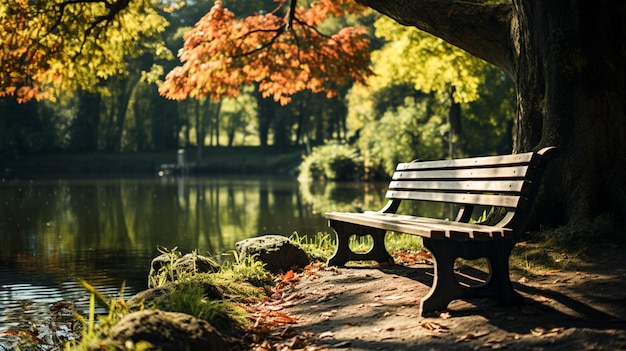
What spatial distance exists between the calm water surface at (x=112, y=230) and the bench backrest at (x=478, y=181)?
141 inches

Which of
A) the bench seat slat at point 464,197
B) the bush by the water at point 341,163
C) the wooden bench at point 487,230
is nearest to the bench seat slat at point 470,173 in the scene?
the wooden bench at point 487,230

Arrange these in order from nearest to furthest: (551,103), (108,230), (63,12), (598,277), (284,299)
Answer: (598,277) < (284,299) < (551,103) < (63,12) < (108,230)

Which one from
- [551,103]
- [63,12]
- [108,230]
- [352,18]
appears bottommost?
[108,230]

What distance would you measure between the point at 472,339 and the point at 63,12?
34.9 ft

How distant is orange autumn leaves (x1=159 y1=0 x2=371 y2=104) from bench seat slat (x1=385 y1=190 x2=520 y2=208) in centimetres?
537

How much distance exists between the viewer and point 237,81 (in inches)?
528

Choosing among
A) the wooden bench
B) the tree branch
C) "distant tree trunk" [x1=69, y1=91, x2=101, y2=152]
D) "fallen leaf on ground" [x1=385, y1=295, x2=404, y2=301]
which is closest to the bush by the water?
"distant tree trunk" [x1=69, y1=91, x2=101, y2=152]

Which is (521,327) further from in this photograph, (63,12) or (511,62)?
(63,12)

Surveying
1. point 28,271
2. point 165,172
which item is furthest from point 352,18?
point 28,271

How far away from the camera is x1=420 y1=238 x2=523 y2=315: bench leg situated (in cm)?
551

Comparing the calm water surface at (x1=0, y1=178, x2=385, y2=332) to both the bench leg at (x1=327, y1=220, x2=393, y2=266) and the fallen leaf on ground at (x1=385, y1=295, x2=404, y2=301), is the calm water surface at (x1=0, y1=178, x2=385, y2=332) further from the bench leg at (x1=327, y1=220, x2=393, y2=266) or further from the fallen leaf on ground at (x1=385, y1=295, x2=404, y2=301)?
the fallen leaf on ground at (x1=385, y1=295, x2=404, y2=301)

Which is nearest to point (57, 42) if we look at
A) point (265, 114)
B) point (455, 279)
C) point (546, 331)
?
point (455, 279)

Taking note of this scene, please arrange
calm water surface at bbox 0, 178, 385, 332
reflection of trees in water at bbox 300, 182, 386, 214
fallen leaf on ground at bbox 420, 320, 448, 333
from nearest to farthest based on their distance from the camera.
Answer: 1. fallen leaf on ground at bbox 420, 320, 448, 333
2. calm water surface at bbox 0, 178, 385, 332
3. reflection of trees in water at bbox 300, 182, 386, 214

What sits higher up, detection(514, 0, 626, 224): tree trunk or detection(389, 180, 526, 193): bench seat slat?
detection(514, 0, 626, 224): tree trunk
